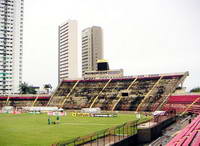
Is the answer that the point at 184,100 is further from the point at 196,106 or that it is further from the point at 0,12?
the point at 0,12

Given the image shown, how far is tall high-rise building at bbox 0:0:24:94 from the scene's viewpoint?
6895 inches

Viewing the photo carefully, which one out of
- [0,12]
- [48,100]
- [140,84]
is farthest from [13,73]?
[140,84]

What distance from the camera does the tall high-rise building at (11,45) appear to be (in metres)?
175

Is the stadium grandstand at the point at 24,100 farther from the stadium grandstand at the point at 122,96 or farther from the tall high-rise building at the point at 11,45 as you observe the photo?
the tall high-rise building at the point at 11,45

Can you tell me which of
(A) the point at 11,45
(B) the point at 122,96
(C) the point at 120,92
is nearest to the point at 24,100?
(C) the point at 120,92

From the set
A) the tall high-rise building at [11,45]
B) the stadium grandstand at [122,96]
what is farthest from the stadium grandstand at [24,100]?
the tall high-rise building at [11,45]

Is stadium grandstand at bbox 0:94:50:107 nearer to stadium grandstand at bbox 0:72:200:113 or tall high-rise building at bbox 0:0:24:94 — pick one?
stadium grandstand at bbox 0:72:200:113

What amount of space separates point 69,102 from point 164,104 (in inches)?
1531

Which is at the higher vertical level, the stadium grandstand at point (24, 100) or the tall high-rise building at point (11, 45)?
the tall high-rise building at point (11, 45)

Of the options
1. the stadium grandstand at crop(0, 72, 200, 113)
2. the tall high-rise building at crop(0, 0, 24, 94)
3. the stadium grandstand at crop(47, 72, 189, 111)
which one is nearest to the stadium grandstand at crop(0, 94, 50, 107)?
the stadium grandstand at crop(0, 72, 200, 113)

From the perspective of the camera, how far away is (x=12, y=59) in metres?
180

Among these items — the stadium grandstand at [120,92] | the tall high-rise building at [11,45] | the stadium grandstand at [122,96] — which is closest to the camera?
the stadium grandstand at [122,96]

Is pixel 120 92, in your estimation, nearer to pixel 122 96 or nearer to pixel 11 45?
pixel 122 96

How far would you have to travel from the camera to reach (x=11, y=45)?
181 metres
